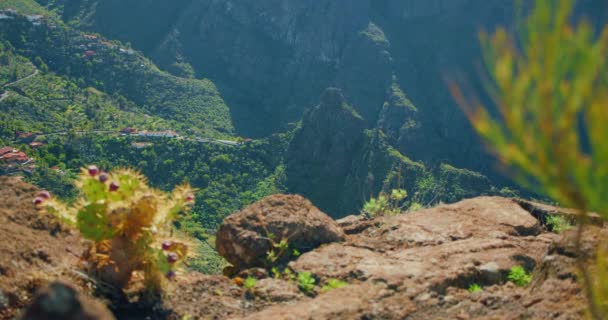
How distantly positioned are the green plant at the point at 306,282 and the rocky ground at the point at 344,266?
36 millimetres

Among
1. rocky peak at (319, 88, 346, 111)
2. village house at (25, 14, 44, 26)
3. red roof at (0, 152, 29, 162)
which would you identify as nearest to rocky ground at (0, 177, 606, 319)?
red roof at (0, 152, 29, 162)

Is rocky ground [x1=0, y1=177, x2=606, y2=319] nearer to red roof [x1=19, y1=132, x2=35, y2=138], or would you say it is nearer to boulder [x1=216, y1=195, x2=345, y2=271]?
boulder [x1=216, y1=195, x2=345, y2=271]

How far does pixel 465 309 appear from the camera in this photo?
4.51m

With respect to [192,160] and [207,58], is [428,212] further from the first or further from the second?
[207,58]

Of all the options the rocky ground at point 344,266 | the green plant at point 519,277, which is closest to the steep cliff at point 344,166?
the rocky ground at point 344,266

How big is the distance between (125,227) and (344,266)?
1.99 meters

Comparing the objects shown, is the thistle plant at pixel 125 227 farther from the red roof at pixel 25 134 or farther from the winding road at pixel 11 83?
the winding road at pixel 11 83

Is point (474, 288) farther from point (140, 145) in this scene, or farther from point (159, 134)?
point (159, 134)

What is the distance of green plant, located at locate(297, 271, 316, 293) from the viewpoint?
5.19m

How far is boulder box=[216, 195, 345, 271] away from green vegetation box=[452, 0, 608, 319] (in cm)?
386

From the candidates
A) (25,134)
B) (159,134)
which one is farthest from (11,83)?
(159,134)

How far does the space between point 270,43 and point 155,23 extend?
25.1 metres

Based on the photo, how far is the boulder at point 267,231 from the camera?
5.80m

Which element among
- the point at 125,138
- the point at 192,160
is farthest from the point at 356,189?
the point at 125,138
